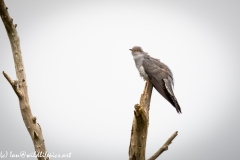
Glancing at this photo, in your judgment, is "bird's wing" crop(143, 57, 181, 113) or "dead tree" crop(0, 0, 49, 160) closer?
"dead tree" crop(0, 0, 49, 160)

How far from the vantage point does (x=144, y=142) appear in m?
Result: 7.00

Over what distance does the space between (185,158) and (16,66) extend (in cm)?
20009

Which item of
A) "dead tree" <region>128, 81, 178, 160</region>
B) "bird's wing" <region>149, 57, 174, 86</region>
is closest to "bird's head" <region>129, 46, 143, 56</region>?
"bird's wing" <region>149, 57, 174, 86</region>

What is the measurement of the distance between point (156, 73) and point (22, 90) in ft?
16.7

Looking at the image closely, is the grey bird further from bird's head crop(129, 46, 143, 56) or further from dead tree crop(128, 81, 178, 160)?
dead tree crop(128, 81, 178, 160)

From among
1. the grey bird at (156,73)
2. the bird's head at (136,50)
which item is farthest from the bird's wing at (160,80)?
the bird's head at (136,50)

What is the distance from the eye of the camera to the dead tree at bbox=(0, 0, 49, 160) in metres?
6.27

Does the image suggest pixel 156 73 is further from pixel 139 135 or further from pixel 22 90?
pixel 22 90

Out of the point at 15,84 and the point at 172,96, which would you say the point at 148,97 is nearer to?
the point at 172,96

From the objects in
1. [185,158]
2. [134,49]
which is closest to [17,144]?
[185,158]

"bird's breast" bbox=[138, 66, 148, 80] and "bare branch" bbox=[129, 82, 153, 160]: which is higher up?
"bird's breast" bbox=[138, 66, 148, 80]

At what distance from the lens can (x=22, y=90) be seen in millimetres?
6402

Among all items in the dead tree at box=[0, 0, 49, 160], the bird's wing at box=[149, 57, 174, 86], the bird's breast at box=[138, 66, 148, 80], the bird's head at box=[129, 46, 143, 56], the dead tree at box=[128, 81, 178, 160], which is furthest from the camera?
the bird's head at box=[129, 46, 143, 56]

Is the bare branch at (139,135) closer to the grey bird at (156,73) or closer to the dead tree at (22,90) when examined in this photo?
the dead tree at (22,90)
